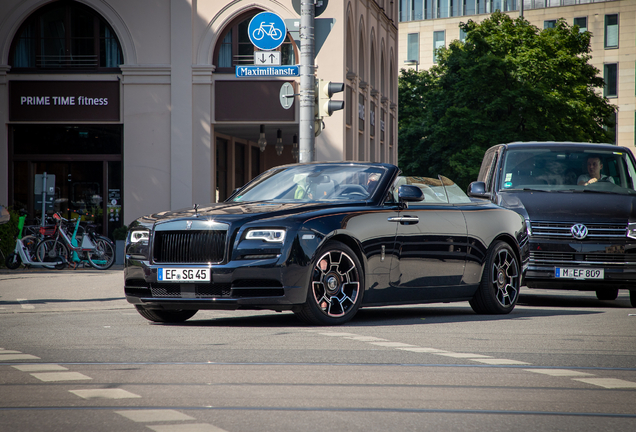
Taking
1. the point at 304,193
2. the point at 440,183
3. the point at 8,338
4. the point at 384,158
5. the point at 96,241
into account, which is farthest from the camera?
the point at 384,158

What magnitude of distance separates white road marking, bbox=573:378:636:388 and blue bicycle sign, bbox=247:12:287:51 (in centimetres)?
970

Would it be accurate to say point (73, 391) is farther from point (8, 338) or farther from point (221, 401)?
point (8, 338)

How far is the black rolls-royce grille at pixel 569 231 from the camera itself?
11367 mm

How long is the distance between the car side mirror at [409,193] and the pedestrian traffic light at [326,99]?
5.10 metres

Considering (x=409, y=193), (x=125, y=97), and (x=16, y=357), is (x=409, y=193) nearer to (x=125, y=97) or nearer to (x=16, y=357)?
(x=16, y=357)

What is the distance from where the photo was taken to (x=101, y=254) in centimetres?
2103

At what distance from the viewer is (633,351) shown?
7.25 meters

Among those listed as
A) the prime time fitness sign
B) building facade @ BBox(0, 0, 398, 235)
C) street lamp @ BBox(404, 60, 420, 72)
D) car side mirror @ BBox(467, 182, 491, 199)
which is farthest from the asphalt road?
street lamp @ BBox(404, 60, 420, 72)

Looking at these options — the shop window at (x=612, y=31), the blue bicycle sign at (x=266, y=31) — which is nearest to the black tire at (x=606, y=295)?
the blue bicycle sign at (x=266, y=31)

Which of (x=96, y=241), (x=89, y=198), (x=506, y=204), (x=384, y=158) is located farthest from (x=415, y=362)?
(x=384, y=158)

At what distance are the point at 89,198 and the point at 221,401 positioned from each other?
21919mm

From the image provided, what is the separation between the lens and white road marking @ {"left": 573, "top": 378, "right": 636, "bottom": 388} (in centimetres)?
568

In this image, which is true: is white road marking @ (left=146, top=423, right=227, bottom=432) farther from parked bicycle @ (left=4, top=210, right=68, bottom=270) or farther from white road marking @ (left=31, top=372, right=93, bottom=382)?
parked bicycle @ (left=4, top=210, right=68, bottom=270)

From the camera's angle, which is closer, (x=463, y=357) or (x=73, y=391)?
(x=73, y=391)
